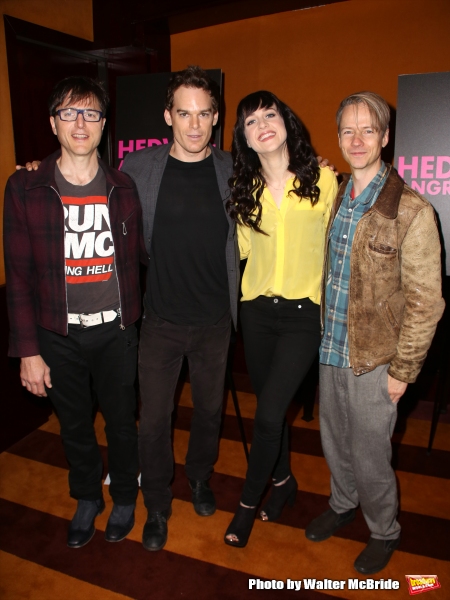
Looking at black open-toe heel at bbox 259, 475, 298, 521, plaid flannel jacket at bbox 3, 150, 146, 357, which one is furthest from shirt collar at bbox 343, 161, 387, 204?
black open-toe heel at bbox 259, 475, 298, 521

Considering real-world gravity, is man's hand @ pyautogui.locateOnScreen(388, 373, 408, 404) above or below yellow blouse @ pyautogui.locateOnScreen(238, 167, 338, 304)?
below

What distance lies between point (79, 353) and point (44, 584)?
0.97 m

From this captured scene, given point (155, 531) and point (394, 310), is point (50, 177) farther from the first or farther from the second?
point (155, 531)

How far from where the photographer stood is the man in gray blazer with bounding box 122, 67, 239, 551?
2020 millimetres

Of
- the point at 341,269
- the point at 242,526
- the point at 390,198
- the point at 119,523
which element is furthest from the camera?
the point at 119,523

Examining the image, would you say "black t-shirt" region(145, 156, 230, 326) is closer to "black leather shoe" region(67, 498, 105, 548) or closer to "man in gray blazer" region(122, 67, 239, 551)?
"man in gray blazer" region(122, 67, 239, 551)

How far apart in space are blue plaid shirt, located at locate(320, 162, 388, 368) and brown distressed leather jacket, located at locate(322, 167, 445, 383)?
4cm

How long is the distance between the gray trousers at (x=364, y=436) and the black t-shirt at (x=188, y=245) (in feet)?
1.96

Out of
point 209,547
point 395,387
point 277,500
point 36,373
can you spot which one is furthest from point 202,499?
point 395,387

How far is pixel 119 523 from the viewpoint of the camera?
7.41 feet

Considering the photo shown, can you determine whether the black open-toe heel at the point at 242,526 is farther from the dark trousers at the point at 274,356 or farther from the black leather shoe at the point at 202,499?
the black leather shoe at the point at 202,499

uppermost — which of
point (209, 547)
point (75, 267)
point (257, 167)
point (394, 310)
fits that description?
point (257, 167)

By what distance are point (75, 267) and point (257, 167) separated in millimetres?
869

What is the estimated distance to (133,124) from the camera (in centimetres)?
295
